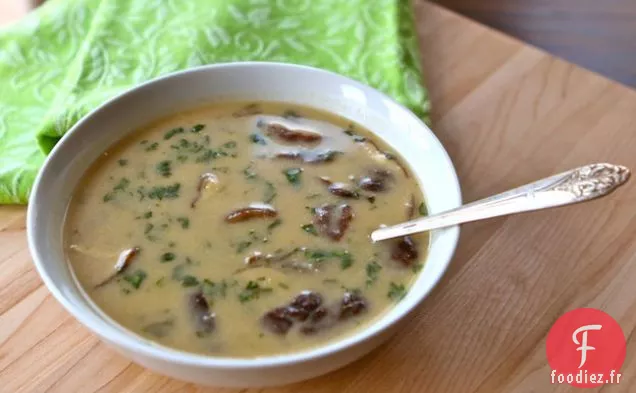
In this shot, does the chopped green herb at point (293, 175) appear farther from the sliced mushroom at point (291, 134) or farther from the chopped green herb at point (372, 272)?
A: the chopped green herb at point (372, 272)

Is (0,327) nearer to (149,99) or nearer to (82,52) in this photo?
(149,99)

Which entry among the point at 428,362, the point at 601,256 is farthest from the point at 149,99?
the point at 601,256

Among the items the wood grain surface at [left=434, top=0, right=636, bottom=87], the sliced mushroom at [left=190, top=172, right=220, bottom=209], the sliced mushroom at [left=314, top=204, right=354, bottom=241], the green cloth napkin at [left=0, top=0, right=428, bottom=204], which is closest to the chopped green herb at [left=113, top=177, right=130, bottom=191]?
the sliced mushroom at [left=190, top=172, right=220, bottom=209]

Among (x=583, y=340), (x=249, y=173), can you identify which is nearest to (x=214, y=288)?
(x=249, y=173)

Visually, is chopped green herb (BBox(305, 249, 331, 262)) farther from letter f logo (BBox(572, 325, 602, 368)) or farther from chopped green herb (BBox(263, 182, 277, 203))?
letter f logo (BBox(572, 325, 602, 368))

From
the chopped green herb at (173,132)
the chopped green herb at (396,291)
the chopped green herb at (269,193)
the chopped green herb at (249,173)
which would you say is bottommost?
the chopped green herb at (396,291)

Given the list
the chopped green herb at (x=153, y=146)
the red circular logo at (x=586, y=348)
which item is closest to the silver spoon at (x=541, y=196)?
the red circular logo at (x=586, y=348)

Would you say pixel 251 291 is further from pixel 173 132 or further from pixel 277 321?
pixel 173 132
